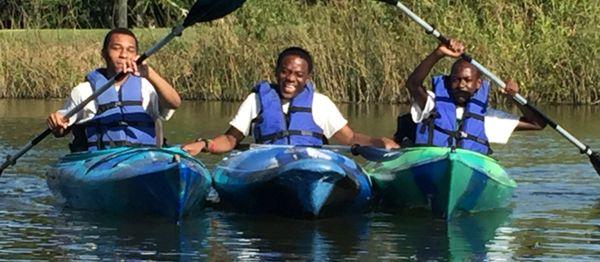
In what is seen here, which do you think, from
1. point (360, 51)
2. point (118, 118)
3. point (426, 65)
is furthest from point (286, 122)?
point (360, 51)

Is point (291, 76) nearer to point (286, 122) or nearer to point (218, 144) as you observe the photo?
point (286, 122)

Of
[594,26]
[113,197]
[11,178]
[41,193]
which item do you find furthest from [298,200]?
[594,26]

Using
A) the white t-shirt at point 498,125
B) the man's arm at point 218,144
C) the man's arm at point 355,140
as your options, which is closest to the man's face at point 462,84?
the white t-shirt at point 498,125

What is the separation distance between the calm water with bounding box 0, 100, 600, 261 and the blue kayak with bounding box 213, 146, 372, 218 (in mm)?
101

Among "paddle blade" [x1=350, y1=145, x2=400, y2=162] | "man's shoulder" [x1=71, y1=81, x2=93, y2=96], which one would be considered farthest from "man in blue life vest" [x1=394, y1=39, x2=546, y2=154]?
"man's shoulder" [x1=71, y1=81, x2=93, y2=96]

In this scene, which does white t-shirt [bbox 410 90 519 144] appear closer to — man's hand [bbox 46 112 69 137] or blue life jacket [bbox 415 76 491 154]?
blue life jacket [bbox 415 76 491 154]

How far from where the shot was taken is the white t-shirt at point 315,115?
1046 cm

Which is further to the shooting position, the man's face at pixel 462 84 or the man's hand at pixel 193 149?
the man's face at pixel 462 84

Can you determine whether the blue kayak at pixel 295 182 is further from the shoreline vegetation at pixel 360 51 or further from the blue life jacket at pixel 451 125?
the shoreline vegetation at pixel 360 51

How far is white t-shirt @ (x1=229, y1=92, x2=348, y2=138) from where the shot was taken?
10.5 meters

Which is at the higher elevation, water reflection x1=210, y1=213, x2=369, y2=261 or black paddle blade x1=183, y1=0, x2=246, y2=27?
black paddle blade x1=183, y1=0, x2=246, y2=27

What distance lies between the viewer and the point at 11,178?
12.1m

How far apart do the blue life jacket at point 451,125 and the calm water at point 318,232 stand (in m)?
0.53

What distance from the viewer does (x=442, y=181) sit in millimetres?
9641
